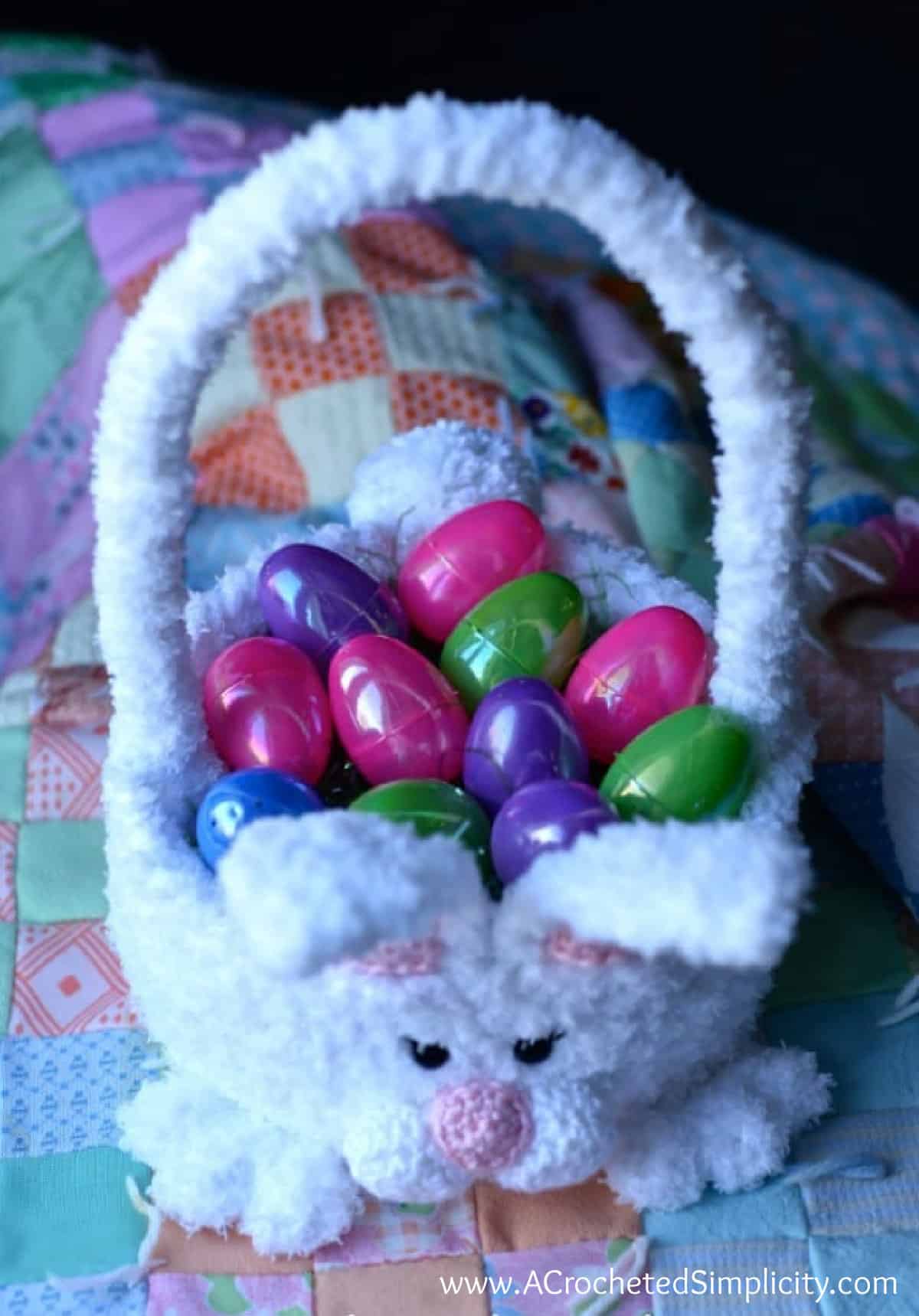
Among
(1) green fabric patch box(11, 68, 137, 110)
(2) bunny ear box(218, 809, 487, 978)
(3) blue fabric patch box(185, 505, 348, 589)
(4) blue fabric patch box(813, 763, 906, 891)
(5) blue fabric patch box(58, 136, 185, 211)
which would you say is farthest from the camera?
(1) green fabric patch box(11, 68, 137, 110)

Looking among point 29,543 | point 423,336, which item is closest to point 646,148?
point 423,336

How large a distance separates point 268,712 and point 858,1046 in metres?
0.38

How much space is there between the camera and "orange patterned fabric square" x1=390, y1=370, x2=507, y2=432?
120cm

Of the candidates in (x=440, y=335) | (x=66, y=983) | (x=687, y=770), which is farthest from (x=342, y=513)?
(x=687, y=770)

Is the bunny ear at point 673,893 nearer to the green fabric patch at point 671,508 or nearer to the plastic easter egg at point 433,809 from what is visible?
the plastic easter egg at point 433,809

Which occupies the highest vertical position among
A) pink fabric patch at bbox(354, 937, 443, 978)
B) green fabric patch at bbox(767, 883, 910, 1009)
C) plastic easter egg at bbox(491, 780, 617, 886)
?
plastic easter egg at bbox(491, 780, 617, 886)

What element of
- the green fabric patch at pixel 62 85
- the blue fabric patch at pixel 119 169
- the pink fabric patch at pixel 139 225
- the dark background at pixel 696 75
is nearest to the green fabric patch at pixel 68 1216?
the pink fabric patch at pixel 139 225

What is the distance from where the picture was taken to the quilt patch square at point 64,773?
98cm

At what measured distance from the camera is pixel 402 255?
4.46ft

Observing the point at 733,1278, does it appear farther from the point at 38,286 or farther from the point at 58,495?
the point at 38,286

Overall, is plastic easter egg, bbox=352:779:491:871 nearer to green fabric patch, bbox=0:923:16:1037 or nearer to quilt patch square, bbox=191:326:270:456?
green fabric patch, bbox=0:923:16:1037

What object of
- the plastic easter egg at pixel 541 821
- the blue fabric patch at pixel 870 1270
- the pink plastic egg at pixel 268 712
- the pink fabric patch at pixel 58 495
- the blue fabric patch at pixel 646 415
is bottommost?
the pink fabric patch at pixel 58 495


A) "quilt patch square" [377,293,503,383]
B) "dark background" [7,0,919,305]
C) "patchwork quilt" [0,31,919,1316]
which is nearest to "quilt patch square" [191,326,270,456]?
"patchwork quilt" [0,31,919,1316]

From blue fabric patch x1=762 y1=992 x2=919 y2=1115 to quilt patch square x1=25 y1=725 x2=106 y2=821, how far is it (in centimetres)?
45
